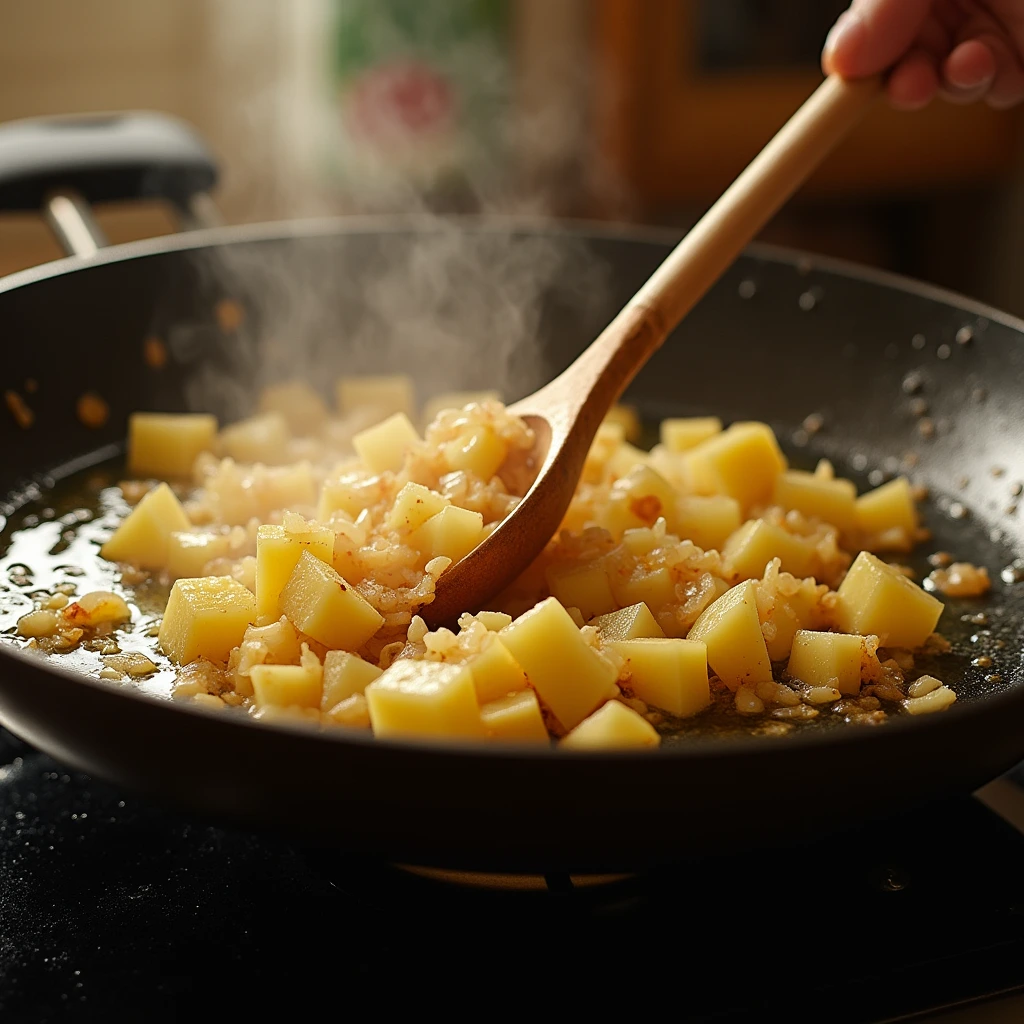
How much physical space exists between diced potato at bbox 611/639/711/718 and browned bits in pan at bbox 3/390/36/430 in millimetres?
1048

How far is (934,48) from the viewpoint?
183 cm

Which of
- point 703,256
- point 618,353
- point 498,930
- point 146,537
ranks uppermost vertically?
point 703,256

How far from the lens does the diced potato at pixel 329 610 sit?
4.34ft

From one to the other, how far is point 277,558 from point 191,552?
0.85 ft

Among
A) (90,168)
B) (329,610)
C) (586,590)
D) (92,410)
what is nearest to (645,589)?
(586,590)

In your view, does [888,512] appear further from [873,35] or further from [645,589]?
[873,35]

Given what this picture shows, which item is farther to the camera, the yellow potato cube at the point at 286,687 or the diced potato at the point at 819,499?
the diced potato at the point at 819,499

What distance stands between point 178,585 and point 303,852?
342mm

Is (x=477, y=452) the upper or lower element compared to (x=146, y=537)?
upper

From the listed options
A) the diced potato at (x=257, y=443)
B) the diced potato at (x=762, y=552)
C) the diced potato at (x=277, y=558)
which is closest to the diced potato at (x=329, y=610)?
the diced potato at (x=277, y=558)

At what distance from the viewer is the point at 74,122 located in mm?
2182

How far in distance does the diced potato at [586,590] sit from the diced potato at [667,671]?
126 mm

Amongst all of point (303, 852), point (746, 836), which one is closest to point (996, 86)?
point (746, 836)

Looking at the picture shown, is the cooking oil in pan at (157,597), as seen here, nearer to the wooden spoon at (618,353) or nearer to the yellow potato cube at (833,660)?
the yellow potato cube at (833,660)
